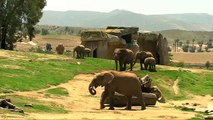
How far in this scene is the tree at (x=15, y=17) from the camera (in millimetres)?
58125

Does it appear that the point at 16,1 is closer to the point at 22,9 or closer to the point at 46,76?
the point at 22,9

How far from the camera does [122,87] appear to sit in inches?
958

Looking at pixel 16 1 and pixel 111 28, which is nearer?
pixel 16 1

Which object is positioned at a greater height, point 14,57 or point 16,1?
point 16,1

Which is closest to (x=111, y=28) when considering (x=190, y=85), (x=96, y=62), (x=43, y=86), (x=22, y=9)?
(x=22, y=9)

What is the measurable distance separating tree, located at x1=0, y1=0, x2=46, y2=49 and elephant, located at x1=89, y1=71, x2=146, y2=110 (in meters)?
35.8

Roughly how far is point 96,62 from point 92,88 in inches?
879

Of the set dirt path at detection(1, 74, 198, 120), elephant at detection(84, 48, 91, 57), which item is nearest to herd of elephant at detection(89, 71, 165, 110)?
dirt path at detection(1, 74, 198, 120)

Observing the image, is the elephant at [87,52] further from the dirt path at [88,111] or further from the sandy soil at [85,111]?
the dirt path at [88,111]

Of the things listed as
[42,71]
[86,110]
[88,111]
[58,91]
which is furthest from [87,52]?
[88,111]

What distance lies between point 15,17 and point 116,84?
37112mm

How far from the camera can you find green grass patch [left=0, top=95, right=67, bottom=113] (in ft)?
67.5

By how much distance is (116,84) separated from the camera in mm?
24094

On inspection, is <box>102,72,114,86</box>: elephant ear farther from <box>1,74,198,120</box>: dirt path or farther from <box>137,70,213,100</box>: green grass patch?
<box>137,70,213,100</box>: green grass patch
